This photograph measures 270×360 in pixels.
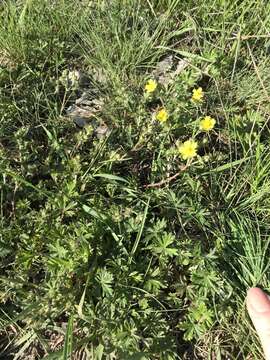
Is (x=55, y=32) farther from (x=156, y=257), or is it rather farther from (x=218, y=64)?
(x=156, y=257)

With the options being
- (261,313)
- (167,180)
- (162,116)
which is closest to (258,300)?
(261,313)

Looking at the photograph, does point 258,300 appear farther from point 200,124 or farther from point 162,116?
point 162,116

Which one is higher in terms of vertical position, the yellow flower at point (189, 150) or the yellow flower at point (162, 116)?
the yellow flower at point (162, 116)

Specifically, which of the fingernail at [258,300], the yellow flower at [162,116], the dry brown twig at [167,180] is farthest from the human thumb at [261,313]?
the yellow flower at [162,116]

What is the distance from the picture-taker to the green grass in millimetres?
2145

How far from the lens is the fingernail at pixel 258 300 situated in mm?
2104

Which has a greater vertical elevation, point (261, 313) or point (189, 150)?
point (189, 150)

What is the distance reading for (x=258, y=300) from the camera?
2127 millimetres

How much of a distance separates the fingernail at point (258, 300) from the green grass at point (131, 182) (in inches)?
3.3

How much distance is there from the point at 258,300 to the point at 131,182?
2.68ft

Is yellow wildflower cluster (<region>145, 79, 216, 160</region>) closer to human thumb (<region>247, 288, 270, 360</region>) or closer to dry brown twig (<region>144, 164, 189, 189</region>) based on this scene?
dry brown twig (<region>144, 164, 189, 189</region>)

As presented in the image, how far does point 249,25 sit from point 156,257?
61.0 inches

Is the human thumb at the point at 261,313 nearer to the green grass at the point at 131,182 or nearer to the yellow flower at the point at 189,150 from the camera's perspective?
the green grass at the point at 131,182

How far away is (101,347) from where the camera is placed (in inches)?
80.9
